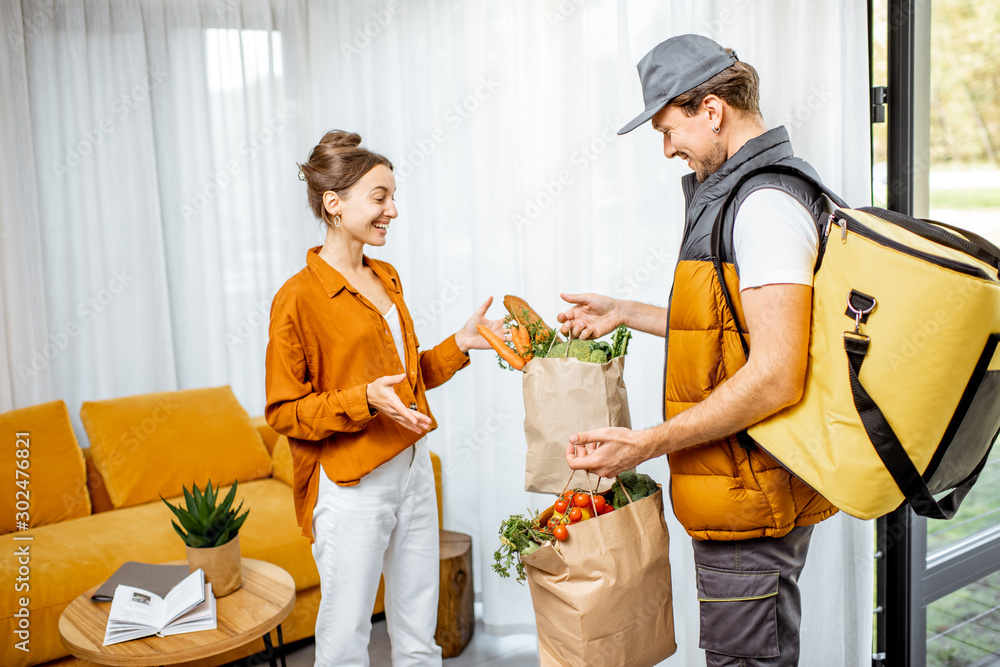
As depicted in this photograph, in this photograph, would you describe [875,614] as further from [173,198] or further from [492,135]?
[173,198]

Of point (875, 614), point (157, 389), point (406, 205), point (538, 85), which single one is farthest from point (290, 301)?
point (157, 389)

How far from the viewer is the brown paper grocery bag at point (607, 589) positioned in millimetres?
1471

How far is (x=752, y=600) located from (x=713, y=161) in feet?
2.75

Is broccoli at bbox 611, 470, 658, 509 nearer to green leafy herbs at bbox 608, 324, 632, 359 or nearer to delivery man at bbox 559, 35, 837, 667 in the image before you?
delivery man at bbox 559, 35, 837, 667

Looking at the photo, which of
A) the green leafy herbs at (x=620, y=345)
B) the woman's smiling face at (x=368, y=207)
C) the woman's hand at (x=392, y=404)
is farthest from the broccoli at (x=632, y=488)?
the woman's smiling face at (x=368, y=207)

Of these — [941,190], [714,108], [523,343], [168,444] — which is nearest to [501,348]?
[523,343]

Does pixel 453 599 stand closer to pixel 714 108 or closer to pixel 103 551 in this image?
pixel 103 551

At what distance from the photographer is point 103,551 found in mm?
→ 2695

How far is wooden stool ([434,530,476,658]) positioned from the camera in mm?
2826

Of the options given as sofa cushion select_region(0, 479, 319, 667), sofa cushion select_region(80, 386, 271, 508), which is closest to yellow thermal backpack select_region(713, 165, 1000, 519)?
sofa cushion select_region(0, 479, 319, 667)

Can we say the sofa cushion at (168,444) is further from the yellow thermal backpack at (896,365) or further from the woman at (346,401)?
the yellow thermal backpack at (896,365)

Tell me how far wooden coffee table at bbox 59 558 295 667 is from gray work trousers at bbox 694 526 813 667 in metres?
1.20

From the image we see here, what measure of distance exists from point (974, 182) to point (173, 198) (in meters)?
3.27

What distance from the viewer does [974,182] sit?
81.0 inches
